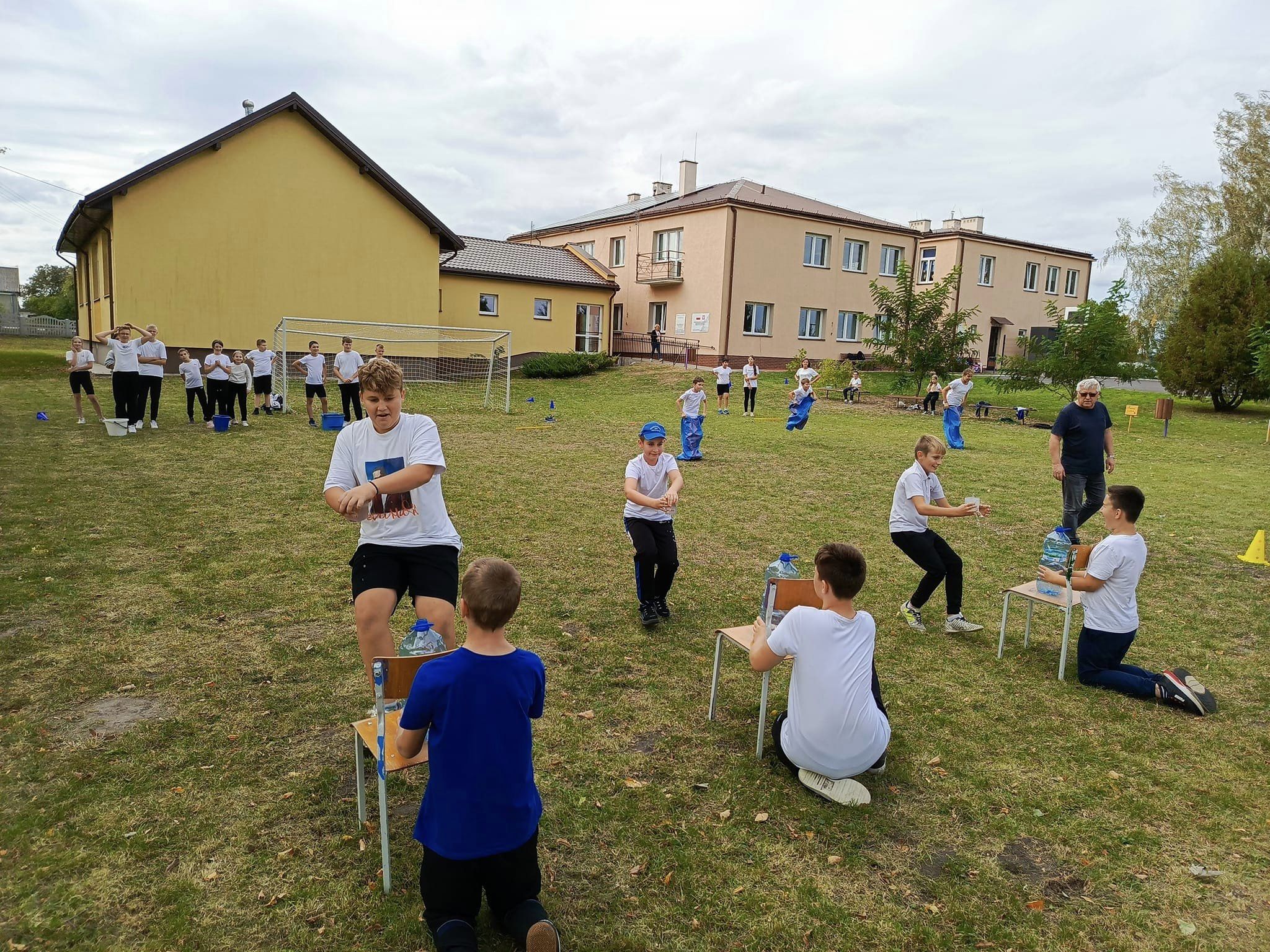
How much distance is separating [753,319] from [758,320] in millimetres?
278

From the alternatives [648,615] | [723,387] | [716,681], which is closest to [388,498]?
[716,681]

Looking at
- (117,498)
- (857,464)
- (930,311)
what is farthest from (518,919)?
(930,311)

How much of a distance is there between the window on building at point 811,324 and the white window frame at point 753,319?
1787mm

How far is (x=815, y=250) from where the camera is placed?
38531 mm

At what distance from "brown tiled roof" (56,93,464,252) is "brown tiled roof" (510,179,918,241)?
11.6m

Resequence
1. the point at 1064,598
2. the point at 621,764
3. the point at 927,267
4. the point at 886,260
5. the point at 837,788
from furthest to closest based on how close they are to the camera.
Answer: the point at 927,267
the point at 886,260
the point at 1064,598
the point at 621,764
the point at 837,788

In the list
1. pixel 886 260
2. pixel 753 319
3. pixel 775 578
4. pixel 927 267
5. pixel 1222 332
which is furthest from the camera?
pixel 927 267

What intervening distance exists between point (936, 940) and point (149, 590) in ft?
21.0

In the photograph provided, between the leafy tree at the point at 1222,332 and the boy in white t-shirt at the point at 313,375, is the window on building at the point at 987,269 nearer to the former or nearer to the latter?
the leafy tree at the point at 1222,332

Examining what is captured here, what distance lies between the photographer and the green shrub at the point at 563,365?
3228 centimetres

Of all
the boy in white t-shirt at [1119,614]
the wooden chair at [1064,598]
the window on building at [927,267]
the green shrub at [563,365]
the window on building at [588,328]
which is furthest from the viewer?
the window on building at [927,267]

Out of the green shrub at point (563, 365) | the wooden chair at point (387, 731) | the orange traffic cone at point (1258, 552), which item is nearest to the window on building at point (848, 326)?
the green shrub at point (563, 365)

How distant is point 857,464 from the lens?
50.0 feet

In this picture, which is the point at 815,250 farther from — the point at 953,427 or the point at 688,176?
the point at 953,427
